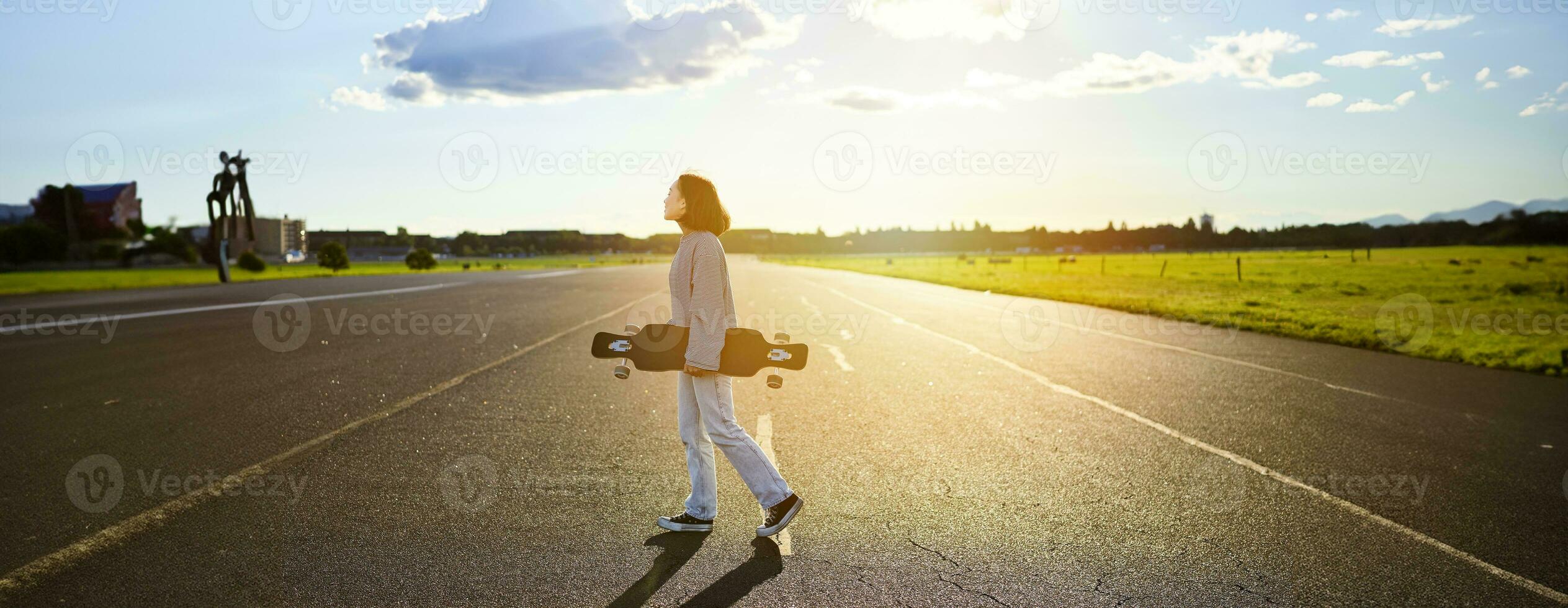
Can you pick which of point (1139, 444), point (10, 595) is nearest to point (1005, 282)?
point (1139, 444)

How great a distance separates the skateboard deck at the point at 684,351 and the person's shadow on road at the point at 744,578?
921 millimetres

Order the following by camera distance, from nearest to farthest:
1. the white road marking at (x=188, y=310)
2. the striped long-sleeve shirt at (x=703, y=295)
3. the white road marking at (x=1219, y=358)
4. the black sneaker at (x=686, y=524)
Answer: the striped long-sleeve shirt at (x=703, y=295)
the black sneaker at (x=686, y=524)
the white road marking at (x=1219, y=358)
the white road marking at (x=188, y=310)

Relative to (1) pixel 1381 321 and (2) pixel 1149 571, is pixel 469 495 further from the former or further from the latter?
(1) pixel 1381 321

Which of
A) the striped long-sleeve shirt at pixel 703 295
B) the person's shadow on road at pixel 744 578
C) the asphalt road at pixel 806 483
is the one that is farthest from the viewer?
the striped long-sleeve shirt at pixel 703 295

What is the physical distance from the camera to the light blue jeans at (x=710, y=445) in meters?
4.29

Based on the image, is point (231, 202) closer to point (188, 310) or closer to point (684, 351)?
point (188, 310)

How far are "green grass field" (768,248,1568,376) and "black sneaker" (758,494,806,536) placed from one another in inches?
516

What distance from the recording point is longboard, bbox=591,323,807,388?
420cm

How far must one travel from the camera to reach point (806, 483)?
17.6ft

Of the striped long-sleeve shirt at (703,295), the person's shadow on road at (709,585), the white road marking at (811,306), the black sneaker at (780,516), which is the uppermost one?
the striped long-sleeve shirt at (703,295)

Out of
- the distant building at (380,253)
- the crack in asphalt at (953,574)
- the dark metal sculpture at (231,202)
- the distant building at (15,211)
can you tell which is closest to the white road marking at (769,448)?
the crack in asphalt at (953,574)

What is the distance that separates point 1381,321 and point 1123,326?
7.04 metres

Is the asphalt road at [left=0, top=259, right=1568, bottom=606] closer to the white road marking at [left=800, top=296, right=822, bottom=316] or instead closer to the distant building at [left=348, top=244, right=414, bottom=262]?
the white road marking at [left=800, top=296, right=822, bottom=316]

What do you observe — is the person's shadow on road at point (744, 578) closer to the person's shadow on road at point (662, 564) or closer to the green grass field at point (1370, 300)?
the person's shadow on road at point (662, 564)
